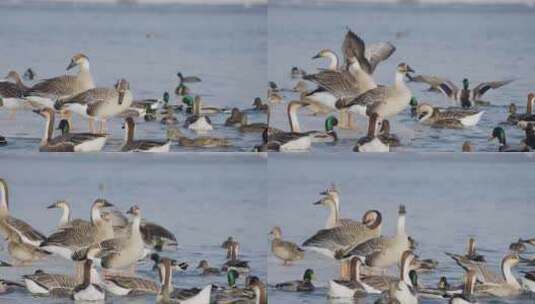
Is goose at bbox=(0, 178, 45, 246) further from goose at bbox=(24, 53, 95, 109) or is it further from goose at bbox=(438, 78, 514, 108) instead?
goose at bbox=(438, 78, 514, 108)

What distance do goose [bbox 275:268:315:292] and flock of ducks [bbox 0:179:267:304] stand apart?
68mm

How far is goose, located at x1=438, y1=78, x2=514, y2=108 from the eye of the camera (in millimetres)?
5297

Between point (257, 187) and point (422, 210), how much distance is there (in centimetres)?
56

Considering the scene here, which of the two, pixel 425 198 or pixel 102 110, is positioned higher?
pixel 102 110

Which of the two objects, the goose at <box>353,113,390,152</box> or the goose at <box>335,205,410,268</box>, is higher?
the goose at <box>353,113,390,152</box>

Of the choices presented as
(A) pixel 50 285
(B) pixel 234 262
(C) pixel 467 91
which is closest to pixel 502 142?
(C) pixel 467 91

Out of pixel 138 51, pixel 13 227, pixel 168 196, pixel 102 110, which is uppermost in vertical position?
pixel 138 51

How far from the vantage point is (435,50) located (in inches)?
209

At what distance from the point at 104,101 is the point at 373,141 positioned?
3.00 ft

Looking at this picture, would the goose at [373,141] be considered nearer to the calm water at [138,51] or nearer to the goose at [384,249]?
the goose at [384,249]

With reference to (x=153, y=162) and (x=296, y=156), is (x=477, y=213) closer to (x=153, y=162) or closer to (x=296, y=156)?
(x=296, y=156)

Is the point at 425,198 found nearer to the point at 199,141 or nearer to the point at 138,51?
the point at 199,141

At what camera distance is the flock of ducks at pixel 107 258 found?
527 centimetres

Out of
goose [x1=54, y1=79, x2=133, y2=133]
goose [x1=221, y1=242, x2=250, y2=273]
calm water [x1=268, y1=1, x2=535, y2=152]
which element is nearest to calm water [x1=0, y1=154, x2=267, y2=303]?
goose [x1=221, y1=242, x2=250, y2=273]
